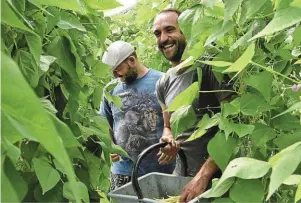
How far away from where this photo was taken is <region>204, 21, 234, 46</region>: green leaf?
797 millimetres

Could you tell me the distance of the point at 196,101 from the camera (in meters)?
1.38

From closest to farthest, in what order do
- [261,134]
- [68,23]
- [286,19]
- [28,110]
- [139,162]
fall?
[28,110]
[286,19]
[68,23]
[261,134]
[139,162]

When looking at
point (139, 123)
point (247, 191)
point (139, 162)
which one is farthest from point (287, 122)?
point (139, 123)

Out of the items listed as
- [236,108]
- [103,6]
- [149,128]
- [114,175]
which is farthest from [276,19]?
[114,175]

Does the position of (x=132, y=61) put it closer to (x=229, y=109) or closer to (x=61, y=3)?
(x=229, y=109)

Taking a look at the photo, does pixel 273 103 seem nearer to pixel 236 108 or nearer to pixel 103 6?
pixel 236 108

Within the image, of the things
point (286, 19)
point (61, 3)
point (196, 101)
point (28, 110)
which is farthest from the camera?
point (196, 101)

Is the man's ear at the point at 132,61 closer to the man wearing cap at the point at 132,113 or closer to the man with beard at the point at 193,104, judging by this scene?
the man wearing cap at the point at 132,113

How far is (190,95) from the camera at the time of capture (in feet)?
3.28

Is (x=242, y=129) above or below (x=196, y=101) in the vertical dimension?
above

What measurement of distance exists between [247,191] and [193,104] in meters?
0.62

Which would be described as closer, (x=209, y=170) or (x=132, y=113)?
(x=209, y=170)

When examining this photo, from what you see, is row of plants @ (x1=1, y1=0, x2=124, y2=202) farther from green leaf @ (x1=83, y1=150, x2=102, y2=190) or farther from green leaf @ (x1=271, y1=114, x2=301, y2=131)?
green leaf @ (x1=271, y1=114, x2=301, y2=131)

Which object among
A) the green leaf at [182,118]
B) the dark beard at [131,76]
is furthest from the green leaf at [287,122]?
the dark beard at [131,76]
